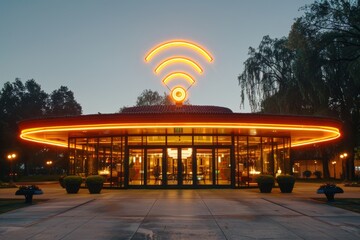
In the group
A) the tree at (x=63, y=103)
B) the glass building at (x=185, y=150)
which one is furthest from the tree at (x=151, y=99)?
the glass building at (x=185, y=150)

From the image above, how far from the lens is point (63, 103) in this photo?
3927 inches

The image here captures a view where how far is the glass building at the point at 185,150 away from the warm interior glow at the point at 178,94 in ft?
3.13

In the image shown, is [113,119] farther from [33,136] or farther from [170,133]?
[33,136]

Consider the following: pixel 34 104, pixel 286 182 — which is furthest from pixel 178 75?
pixel 34 104

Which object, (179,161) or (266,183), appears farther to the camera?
(179,161)

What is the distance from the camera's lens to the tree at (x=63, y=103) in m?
95.7

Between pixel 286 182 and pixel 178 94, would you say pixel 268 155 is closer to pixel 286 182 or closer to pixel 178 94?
pixel 286 182

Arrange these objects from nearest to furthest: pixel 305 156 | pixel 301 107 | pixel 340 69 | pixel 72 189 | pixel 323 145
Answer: pixel 72 189, pixel 340 69, pixel 301 107, pixel 323 145, pixel 305 156

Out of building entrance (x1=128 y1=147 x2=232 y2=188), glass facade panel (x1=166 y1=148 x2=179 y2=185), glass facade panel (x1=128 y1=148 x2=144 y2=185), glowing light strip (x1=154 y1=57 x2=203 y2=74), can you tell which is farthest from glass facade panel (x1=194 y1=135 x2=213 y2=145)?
glowing light strip (x1=154 y1=57 x2=203 y2=74)

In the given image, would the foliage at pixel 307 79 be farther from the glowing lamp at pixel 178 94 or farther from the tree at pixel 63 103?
the tree at pixel 63 103

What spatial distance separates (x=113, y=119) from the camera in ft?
94.5

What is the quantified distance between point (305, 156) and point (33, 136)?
39.3 m

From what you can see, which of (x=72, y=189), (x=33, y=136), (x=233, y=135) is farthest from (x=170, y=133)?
(x=33, y=136)

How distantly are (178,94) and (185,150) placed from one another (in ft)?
14.8
